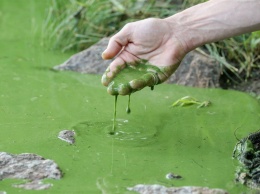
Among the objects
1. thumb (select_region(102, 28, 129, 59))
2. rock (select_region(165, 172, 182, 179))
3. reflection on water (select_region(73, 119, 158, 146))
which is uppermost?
thumb (select_region(102, 28, 129, 59))

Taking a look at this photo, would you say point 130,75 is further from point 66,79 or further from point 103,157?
point 66,79

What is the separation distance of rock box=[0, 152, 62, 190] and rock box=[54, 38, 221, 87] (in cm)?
163

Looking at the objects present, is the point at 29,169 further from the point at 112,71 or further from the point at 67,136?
the point at 112,71

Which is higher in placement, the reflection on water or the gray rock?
the reflection on water

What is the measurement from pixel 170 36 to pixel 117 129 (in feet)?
1.68

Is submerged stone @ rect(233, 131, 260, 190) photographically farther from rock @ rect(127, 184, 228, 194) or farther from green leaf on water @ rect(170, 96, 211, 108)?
green leaf on water @ rect(170, 96, 211, 108)

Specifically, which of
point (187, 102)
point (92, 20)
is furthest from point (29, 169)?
point (92, 20)

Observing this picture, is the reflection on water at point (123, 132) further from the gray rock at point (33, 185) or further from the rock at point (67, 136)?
the gray rock at point (33, 185)

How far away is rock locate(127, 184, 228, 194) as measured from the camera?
238 cm

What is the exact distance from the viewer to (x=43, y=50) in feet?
15.6

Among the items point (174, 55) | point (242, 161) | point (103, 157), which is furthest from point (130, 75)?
point (242, 161)

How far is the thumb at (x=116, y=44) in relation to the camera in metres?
3.04

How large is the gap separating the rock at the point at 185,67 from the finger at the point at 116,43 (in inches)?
40.8

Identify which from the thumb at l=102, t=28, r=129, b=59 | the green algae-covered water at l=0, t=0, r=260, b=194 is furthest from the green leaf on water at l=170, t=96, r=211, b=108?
the thumb at l=102, t=28, r=129, b=59
